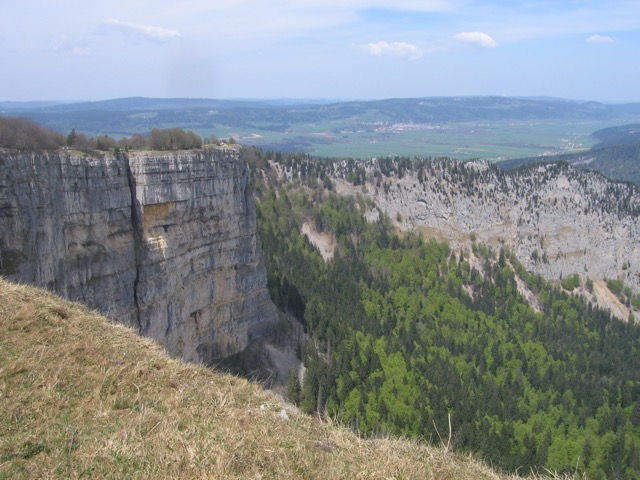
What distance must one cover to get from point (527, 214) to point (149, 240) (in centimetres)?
7652

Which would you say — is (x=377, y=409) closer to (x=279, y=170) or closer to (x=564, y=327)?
(x=564, y=327)

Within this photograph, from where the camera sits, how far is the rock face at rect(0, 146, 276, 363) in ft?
83.7

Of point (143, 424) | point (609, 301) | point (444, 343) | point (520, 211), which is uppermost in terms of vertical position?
point (143, 424)

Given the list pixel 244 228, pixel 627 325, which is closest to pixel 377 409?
pixel 244 228

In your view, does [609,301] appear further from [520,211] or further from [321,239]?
[321,239]

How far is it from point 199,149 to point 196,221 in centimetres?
472

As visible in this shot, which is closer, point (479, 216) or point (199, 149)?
point (199, 149)

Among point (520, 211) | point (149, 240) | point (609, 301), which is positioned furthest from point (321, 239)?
point (149, 240)

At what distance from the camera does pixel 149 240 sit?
32.5 metres

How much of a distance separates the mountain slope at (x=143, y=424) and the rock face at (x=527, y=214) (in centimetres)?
8044

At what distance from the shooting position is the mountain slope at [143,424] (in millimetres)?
8820

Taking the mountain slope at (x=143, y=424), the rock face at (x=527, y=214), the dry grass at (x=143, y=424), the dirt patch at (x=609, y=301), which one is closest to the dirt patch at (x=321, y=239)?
the rock face at (x=527, y=214)

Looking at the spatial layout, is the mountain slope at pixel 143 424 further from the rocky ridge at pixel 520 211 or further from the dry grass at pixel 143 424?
the rocky ridge at pixel 520 211

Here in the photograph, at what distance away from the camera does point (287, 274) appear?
6138 cm
